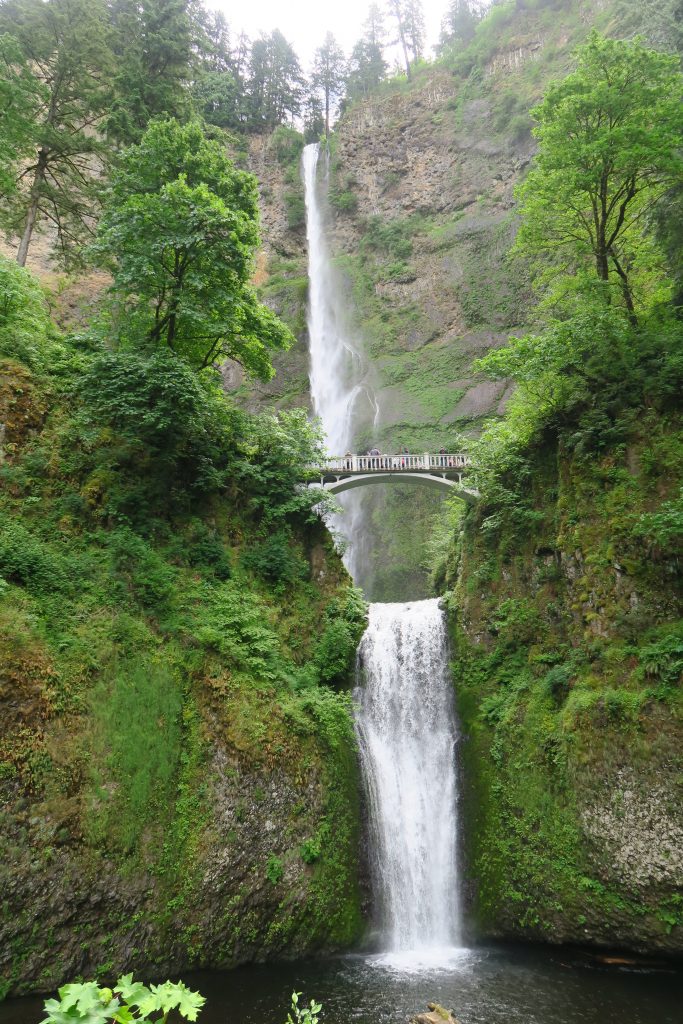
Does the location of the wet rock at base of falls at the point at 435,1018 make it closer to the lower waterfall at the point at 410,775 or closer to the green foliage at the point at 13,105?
the lower waterfall at the point at 410,775

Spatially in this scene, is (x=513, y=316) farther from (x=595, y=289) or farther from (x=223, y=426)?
(x=223, y=426)

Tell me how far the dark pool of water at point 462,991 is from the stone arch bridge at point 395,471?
13716 mm

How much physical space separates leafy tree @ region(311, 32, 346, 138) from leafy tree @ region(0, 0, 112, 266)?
4059 cm

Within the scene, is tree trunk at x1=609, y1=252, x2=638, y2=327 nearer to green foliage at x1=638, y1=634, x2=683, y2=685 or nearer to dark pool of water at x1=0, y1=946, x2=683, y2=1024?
green foliage at x1=638, y1=634, x2=683, y2=685

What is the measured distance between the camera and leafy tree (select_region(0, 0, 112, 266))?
48.9ft

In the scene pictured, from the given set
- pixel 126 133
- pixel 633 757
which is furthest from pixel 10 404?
pixel 633 757

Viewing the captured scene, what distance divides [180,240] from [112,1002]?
43.5 ft

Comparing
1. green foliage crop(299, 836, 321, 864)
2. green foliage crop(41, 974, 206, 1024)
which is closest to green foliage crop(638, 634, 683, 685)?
green foliage crop(299, 836, 321, 864)

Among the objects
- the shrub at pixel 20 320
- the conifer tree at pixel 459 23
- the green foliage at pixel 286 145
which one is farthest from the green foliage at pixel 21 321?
the conifer tree at pixel 459 23

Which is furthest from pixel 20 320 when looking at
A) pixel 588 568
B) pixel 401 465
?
pixel 588 568

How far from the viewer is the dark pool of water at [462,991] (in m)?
8.12

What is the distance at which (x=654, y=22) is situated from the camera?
58.9ft

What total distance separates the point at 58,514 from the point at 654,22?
74.0 feet

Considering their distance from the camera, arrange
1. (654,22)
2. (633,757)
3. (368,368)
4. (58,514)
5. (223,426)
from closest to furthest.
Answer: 1. (633,757)
2. (58,514)
3. (223,426)
4. (654,22)
5. (368,368)
